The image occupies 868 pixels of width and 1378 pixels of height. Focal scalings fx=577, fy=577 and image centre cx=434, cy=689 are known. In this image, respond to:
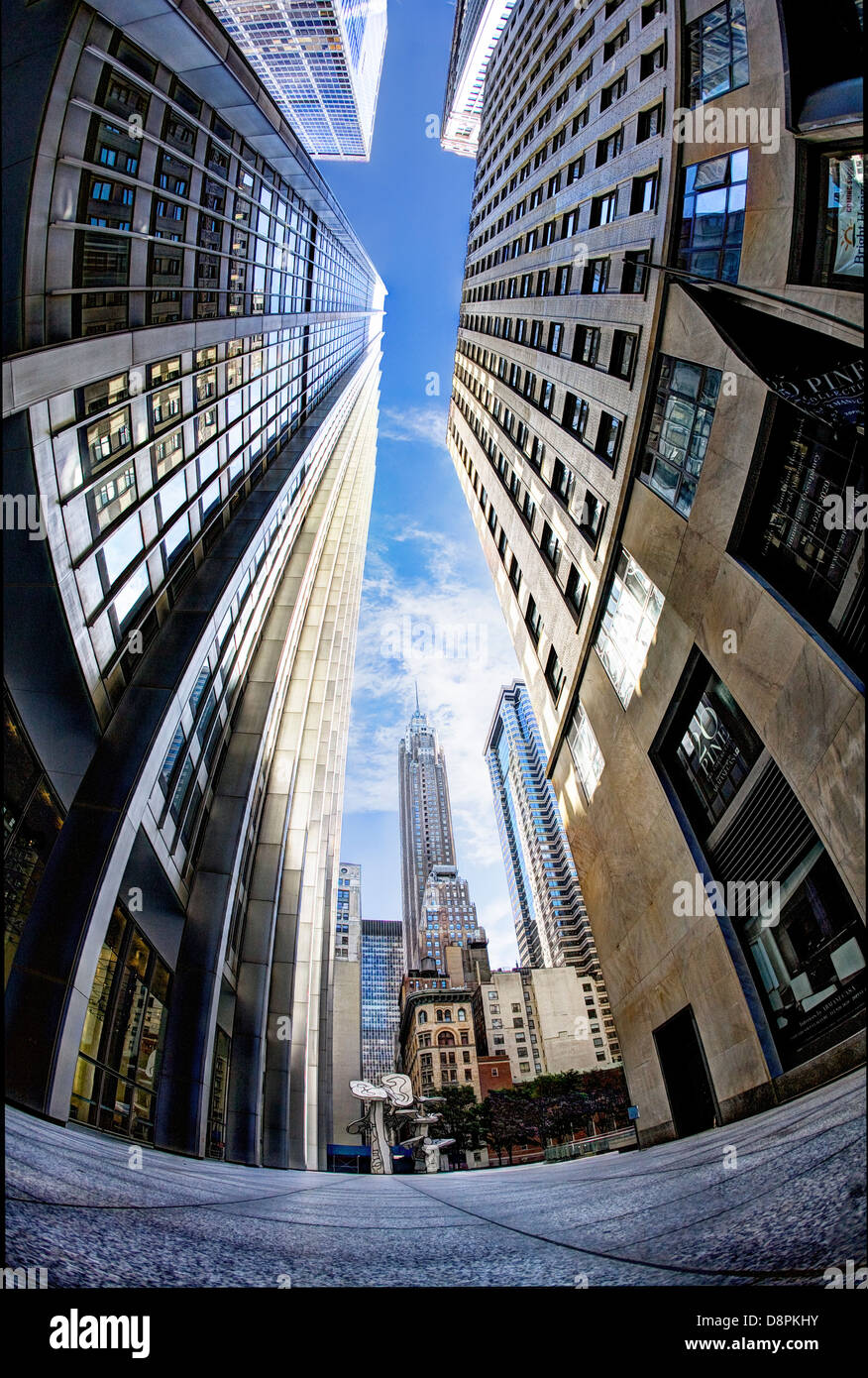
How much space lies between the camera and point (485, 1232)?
13.1 ft

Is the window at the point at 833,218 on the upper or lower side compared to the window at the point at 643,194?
lower

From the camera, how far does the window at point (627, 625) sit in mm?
17734

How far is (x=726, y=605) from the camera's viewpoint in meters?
13.8

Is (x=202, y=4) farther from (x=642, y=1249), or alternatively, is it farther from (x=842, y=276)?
(x=642, y=1249)

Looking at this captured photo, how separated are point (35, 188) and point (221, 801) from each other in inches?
722

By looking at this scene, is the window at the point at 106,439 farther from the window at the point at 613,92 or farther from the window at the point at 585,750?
the window at the point at 613,92

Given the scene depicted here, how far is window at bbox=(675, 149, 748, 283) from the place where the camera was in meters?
14.5

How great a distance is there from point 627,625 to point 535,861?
154711mm

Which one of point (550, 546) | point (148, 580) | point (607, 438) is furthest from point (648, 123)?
point (148, 580)

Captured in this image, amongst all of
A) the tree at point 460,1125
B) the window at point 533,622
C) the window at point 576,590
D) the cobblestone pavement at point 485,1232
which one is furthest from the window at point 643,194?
the tree at point 460,1125

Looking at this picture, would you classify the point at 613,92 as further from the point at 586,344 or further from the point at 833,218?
the point at 833,218

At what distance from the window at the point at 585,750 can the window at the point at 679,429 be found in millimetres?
9209

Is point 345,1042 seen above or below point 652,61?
below

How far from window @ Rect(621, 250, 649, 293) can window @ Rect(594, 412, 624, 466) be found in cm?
389
